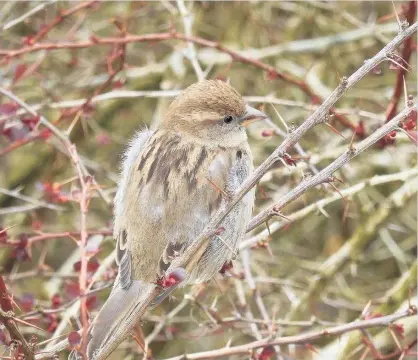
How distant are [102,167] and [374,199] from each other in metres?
1.99

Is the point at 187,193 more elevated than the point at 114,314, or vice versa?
the point at 187,193

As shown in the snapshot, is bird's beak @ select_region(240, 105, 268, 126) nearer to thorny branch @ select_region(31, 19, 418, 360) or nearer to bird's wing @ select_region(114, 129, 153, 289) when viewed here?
bird's wing @ select_region(114, 129, 153, 289)

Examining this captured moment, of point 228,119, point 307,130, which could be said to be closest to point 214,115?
point 228,119

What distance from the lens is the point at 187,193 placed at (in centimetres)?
366

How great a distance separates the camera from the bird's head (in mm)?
3883

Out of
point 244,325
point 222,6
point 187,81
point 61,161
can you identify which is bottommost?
point 244,325

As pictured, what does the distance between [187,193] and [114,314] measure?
70 cm

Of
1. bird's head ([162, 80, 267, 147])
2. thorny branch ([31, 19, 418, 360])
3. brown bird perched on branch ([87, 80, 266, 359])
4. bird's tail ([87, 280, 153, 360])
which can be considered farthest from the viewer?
bird's head ([162, 80, 267, 147])

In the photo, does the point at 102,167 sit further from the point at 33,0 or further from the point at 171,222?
the point at 171,222

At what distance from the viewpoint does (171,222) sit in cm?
366

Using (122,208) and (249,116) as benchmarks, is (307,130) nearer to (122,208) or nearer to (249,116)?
(249,116)

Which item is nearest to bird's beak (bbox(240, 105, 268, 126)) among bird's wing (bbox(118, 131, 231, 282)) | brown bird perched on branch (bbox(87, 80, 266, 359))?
brown bird perched on branch (bbox(87, 80, 266, 359))

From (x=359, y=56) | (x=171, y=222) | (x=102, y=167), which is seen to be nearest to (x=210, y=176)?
(x=171, y=222)

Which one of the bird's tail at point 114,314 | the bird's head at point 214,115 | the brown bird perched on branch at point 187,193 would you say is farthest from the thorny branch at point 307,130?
the bird's head at point 214,115
